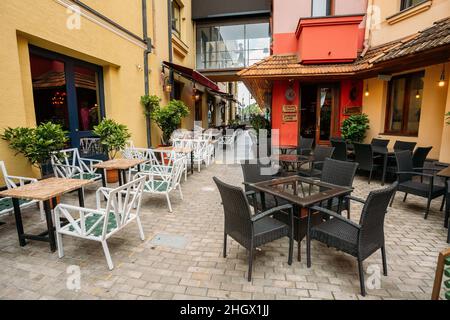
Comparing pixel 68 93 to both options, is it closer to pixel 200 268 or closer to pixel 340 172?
pixel 200 268

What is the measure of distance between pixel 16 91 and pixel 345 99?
8509 mm

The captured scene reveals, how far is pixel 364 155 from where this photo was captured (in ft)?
19.3

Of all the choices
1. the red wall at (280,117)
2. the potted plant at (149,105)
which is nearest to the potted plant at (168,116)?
the potted plant at (149,105)

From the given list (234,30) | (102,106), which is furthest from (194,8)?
(102,106)

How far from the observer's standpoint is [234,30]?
12.8 m

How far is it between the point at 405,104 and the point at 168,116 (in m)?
6.95

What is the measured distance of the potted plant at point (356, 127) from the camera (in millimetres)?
7398

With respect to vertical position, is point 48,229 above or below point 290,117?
below

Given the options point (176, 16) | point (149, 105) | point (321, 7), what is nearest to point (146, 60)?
point (149, 105)

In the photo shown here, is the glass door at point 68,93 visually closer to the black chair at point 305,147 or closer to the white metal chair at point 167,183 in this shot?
the white metal chair at point 167,183

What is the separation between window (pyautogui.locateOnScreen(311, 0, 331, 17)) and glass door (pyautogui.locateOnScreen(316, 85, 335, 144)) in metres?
2.46

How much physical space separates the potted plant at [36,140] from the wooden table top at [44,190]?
60cm
